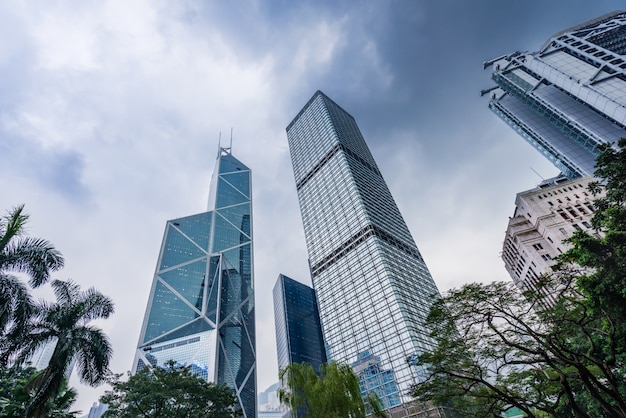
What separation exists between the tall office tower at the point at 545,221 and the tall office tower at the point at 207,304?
58.9 m

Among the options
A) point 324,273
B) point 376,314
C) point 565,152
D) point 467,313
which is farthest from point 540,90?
point 467,313

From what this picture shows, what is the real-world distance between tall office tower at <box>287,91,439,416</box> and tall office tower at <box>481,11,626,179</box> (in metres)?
32.9

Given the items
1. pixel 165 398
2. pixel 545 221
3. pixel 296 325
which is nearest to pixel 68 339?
pixel 165 398

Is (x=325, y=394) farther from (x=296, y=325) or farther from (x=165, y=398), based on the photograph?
(x=296, y=325)

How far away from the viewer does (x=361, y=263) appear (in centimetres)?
6072

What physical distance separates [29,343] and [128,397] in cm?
793

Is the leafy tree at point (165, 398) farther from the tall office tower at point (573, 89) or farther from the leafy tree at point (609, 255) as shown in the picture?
the tall office tower at point (573, 89)

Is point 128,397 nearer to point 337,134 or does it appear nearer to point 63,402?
point 63,402

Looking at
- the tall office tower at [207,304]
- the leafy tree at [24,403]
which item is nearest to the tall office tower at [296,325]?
the tall office tower at [207,304]

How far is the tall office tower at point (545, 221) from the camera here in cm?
5244

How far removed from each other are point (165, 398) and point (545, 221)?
62340 millimetres

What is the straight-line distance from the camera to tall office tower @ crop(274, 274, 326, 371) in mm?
81062

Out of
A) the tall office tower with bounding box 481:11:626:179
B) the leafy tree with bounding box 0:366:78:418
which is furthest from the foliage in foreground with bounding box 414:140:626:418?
the tall office tower with bounding box 481:11:626:179

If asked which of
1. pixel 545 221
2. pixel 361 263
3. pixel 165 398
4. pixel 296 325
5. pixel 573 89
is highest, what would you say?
pixel 573 89
